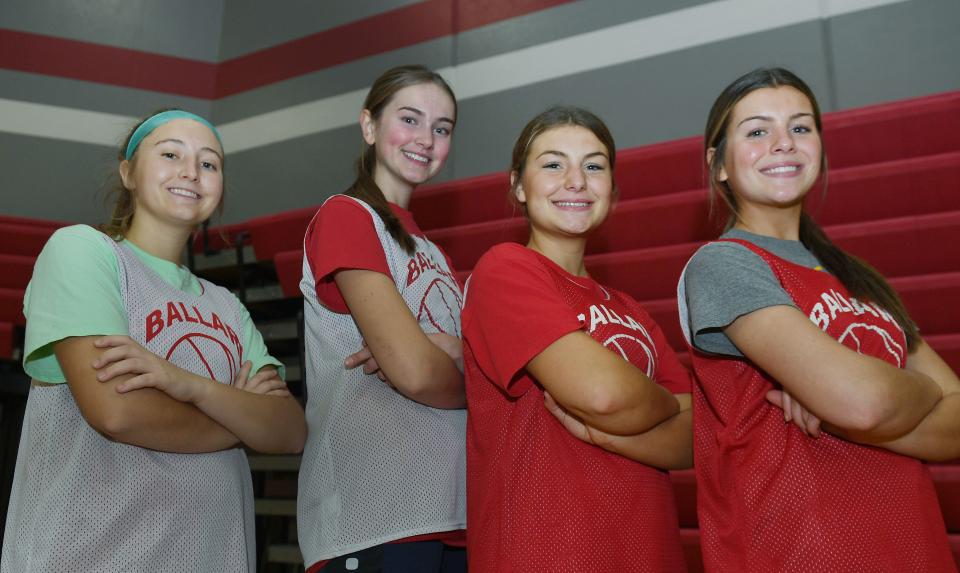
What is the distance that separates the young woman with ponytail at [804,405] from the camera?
984 mm

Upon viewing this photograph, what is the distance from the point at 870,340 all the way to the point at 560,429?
43 cm

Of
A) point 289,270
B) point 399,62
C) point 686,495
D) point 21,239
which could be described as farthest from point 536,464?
point 21,239

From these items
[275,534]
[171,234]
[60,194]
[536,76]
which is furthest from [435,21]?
[171,234]

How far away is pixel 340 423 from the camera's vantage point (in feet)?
4.35

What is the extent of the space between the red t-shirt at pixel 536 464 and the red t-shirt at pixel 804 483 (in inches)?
3.3

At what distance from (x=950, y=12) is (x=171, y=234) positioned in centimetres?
297

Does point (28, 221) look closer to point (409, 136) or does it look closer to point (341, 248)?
point (409, 136)

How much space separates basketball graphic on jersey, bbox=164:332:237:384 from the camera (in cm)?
127

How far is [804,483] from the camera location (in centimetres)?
100

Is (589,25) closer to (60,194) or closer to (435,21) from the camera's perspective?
(435,21)

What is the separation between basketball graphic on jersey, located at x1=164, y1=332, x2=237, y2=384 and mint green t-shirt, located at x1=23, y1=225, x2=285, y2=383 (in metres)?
0.09

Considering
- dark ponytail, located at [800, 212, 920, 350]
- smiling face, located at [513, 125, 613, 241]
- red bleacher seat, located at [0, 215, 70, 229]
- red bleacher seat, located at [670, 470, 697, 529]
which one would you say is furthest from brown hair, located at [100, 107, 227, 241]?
red bleacher seat, located at [0, 215, 70, 229]

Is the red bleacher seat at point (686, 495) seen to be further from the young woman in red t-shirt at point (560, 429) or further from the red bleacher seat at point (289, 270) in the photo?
the red bleacher seat at point (289, 270)

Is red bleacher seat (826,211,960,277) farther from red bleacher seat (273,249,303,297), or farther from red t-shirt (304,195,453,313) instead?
red bleacher seat (273,249,303,297)
